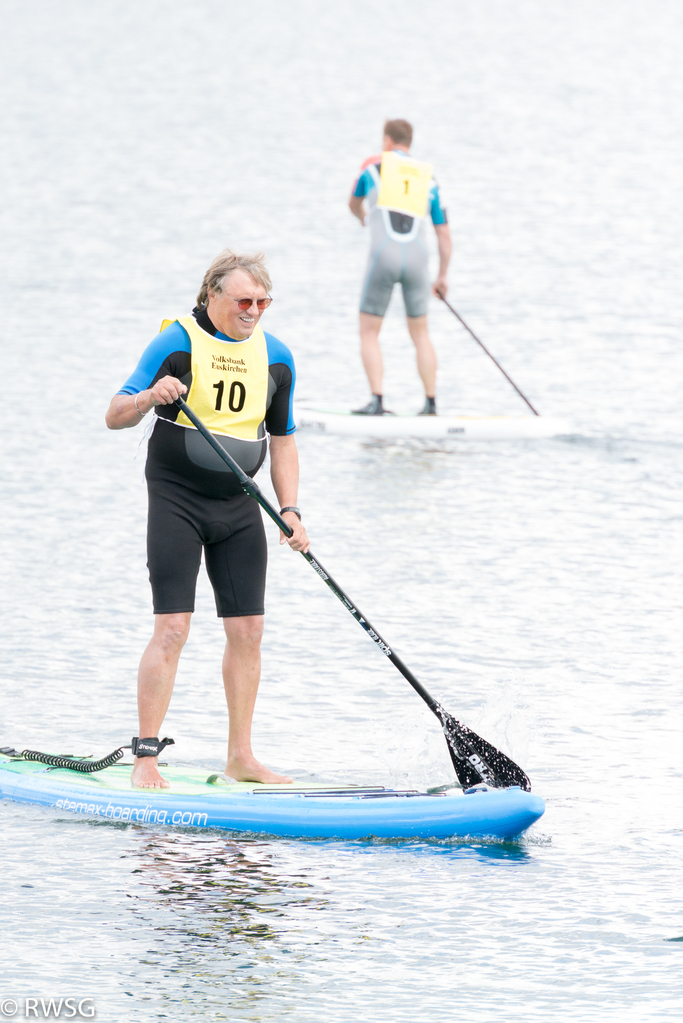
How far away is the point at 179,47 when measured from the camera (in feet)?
159

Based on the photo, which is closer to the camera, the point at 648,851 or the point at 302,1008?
the point at 302,1008

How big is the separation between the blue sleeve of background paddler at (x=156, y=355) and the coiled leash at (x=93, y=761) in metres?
1.16

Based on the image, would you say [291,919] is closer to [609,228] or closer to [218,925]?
[218,925]

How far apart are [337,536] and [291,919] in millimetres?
5024

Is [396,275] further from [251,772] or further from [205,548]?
[251,772]

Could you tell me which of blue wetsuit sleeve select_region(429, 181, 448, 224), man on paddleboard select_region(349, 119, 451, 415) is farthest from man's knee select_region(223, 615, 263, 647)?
blue wetsuit sleeve select_region(429, 181, 448, 224)

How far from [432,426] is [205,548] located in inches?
267

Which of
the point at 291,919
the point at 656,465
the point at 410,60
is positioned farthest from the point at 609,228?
the point at 410,60

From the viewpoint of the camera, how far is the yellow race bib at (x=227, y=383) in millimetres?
5875

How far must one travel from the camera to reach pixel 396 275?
498 inches

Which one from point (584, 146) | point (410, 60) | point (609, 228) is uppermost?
point (410, 60)

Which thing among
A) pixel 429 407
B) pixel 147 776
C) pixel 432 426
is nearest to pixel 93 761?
pixel 147 776

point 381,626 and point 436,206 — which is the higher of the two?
point 436,206

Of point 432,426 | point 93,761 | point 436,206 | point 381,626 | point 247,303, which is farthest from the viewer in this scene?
point 432,426
